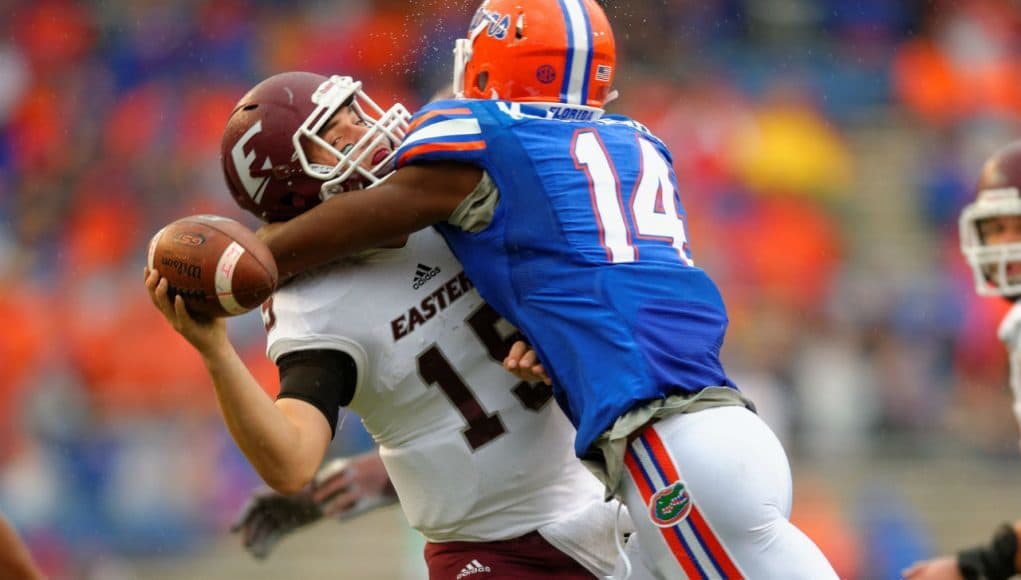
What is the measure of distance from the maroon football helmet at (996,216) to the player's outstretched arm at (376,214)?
5.82 ft

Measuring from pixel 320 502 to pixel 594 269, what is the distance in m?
1.25

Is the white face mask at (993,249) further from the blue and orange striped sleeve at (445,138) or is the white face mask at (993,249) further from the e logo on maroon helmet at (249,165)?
the e logo on maroon helmet at (249,165)

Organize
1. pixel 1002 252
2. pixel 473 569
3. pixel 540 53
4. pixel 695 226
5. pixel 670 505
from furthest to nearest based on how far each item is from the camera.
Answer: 1. pixel 695 226
2. pixel 1002 252
3. pixel 473 569
4. pixel 540 53
5. pixel 670 505

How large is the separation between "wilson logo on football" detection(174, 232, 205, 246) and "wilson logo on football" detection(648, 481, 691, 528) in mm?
1003

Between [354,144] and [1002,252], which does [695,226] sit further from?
[354,144]

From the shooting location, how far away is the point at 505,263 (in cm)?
309

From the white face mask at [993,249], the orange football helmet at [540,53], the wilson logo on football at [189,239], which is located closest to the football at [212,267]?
the wilson logo on football at [189,239]

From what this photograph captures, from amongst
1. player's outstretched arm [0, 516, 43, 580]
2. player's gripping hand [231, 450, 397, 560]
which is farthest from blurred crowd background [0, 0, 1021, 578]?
player's outstretched arm [0, 516, 43, 580]

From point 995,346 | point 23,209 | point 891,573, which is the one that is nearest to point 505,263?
point 891,573

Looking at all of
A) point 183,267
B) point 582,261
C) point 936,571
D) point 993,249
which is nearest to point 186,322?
point 183,267

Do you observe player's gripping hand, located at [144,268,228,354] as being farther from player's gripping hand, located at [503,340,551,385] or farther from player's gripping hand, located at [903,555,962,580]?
player's gripping hand, located at [903,555,962,580]

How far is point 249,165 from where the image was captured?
128 inches

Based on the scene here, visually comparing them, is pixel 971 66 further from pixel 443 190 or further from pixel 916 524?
pixel 443 190

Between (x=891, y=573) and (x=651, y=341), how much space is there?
5.60m
